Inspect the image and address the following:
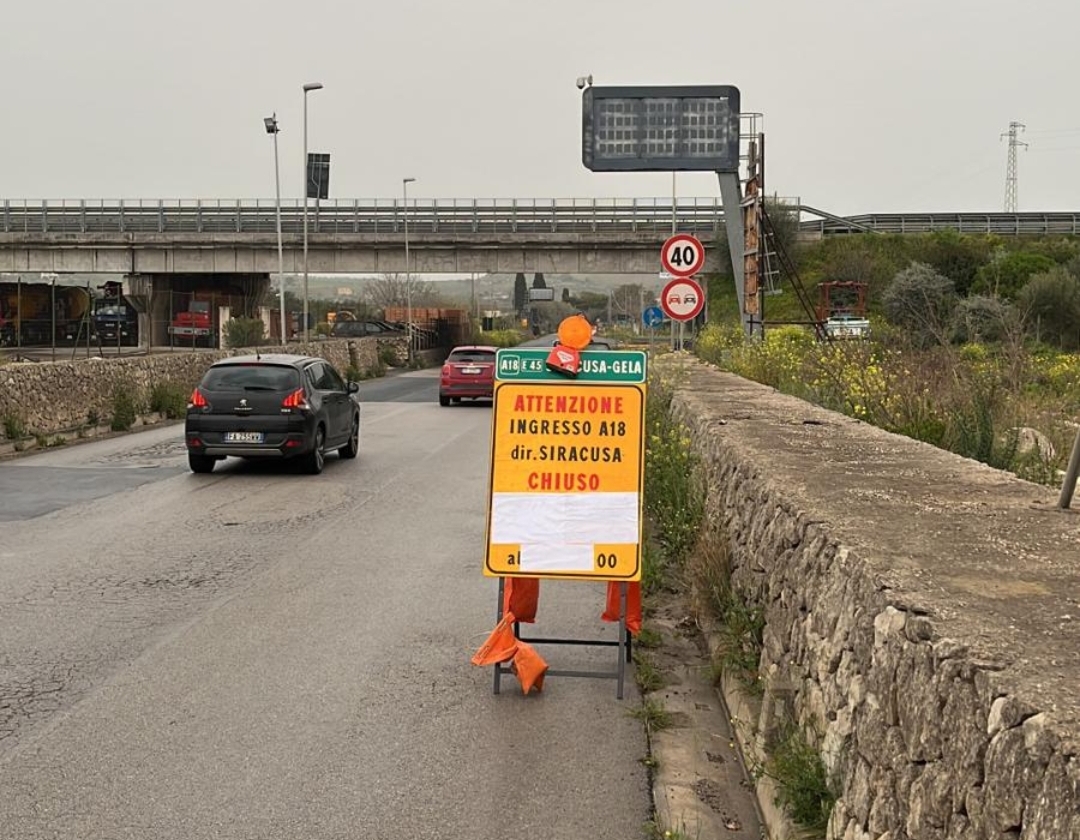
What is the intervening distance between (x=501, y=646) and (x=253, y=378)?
35.6ft

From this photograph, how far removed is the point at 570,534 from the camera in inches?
262

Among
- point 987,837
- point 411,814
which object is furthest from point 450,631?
point 987,837

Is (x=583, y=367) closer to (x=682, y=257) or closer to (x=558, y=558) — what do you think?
(x=558, y=558)

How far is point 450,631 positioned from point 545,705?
1598mm

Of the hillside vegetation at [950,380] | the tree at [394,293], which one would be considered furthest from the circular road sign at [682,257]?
the tree at [394,293]

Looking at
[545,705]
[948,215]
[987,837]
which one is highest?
[948,215]

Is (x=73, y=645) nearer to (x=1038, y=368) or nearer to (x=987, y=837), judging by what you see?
(x=987, y=837)

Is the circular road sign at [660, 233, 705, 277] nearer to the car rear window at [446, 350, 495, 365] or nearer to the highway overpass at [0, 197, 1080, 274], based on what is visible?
the car rear window at [446, 350, 495, 365]

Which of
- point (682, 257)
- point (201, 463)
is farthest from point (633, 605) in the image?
point (682, 257)

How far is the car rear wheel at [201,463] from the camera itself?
1641 centimetres

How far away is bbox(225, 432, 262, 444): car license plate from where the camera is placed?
1625 centimetres

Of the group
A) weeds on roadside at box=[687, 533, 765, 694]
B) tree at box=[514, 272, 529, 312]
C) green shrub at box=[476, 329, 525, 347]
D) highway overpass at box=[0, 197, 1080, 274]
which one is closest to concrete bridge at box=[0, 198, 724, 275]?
highway overpass at box=[0, 197, 1080, 274]

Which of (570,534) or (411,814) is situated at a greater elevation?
(570,534)

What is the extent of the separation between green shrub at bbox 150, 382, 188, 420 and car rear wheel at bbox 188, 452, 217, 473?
9840 millimetres
